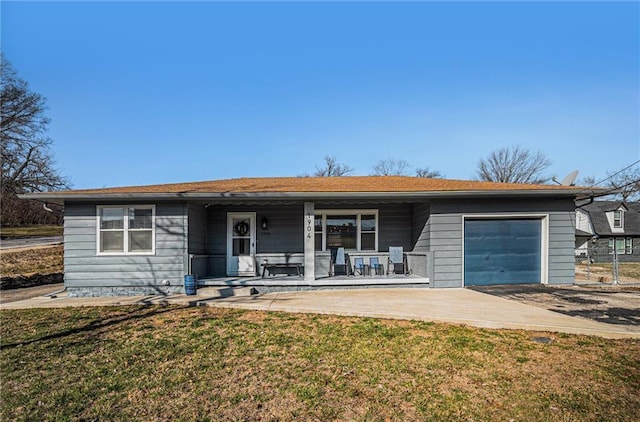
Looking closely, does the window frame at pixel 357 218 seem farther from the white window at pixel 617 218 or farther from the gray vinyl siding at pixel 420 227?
the white window at pixel 617 218

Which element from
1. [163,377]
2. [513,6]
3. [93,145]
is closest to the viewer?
[163,377]

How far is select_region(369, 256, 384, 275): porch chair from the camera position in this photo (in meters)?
11.1

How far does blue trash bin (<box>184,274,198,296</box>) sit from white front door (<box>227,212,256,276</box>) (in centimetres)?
244

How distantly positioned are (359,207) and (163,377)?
838cm

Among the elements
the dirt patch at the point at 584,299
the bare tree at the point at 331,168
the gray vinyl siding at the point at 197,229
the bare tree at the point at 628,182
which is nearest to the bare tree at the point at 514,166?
the bare tree at the point at 628,182

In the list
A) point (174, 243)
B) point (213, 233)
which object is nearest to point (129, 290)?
point (174, 243)

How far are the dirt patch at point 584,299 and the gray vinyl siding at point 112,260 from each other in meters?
7.92

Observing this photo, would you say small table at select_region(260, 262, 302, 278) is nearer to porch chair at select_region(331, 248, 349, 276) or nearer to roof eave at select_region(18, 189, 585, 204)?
porch chair at select_region(331, 248, 349, 276)

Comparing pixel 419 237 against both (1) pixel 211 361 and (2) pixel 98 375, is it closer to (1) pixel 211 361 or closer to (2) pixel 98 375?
(1) pixel 211 361

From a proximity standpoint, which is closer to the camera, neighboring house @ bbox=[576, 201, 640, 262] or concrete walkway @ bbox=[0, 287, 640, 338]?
concrete walkway @ bbox=[0, 287, 640, 338]

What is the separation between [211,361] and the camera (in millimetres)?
4566

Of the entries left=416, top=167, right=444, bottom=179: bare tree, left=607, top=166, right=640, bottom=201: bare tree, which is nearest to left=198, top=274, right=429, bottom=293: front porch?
left=416, top=167, right=444, bottom=179: bare tree

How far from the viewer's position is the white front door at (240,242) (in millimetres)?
11445

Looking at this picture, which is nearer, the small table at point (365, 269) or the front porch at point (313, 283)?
the front porch at point (313, 283)
